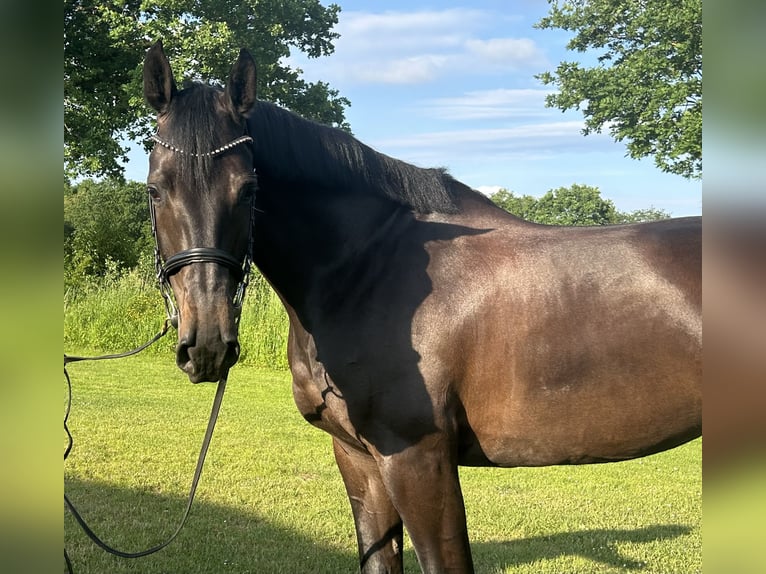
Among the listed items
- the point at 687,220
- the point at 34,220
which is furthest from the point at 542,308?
the point at 34,220

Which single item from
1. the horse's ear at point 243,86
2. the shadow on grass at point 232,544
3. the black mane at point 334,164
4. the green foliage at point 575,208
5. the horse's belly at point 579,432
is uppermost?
the green foliage at point 575,208

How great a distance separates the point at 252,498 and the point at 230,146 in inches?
165

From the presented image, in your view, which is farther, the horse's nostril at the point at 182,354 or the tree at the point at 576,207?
the tree at the point at 576,207

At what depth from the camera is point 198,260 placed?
78.8 inches

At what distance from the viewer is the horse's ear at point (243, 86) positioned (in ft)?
7.50

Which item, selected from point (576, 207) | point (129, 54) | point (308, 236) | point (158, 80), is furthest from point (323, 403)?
point (576, 207)

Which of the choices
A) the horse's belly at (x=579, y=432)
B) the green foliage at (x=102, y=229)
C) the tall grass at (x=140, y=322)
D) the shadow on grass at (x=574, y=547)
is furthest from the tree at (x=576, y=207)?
the horse's belly at (x=579, y=432)

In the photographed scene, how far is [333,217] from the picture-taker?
2713 mm

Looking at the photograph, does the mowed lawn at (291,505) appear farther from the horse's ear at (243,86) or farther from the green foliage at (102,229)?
the green foliage at (102,229)

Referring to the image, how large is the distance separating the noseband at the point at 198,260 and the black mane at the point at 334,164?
12.7 inches

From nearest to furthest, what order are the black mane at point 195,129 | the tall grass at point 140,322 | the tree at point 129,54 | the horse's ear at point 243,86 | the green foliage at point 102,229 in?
the black mane at point 195,129
the horse's ear at point 243,86
the tall grass at point 140,322
the tree at point 129,54
the green foliage at point 102,229

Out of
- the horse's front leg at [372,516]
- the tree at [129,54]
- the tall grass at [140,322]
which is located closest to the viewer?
the horse's front leg at [372,516]

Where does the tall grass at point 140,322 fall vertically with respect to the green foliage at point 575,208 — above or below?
below

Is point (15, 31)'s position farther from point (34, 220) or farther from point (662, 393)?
point (662, 393)
